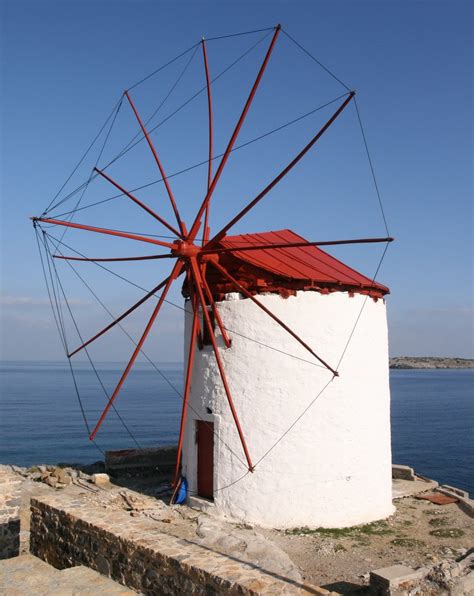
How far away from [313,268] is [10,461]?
2657 cm

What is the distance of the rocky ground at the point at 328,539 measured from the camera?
8.92 metres

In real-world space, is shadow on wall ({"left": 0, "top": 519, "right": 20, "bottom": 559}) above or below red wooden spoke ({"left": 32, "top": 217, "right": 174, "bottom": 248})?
below

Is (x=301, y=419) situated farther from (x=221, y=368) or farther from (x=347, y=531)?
(x=347, y=531)

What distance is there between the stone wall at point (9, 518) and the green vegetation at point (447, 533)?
804cm

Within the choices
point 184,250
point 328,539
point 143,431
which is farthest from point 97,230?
point 143,431

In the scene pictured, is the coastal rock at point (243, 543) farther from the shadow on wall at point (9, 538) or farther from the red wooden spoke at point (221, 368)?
the shadow on wall at point (9, 538)

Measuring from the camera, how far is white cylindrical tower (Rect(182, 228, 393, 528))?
11773mm

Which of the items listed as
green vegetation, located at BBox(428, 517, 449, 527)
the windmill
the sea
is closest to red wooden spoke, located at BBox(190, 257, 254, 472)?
the windmill

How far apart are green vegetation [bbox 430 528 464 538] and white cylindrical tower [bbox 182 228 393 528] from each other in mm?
1221

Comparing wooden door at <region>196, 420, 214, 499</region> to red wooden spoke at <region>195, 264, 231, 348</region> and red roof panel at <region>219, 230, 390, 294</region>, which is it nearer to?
red wooden spoke at <region>195, 264, 231, 348</region>

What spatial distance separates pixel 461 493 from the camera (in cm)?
1521

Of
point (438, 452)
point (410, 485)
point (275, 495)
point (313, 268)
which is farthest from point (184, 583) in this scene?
point (438, 452)

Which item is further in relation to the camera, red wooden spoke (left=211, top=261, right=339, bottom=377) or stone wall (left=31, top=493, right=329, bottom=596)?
red wooden spoke (left=211, top=261, right=339, bottom=377)

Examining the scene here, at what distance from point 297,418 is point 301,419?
0.09 metres
